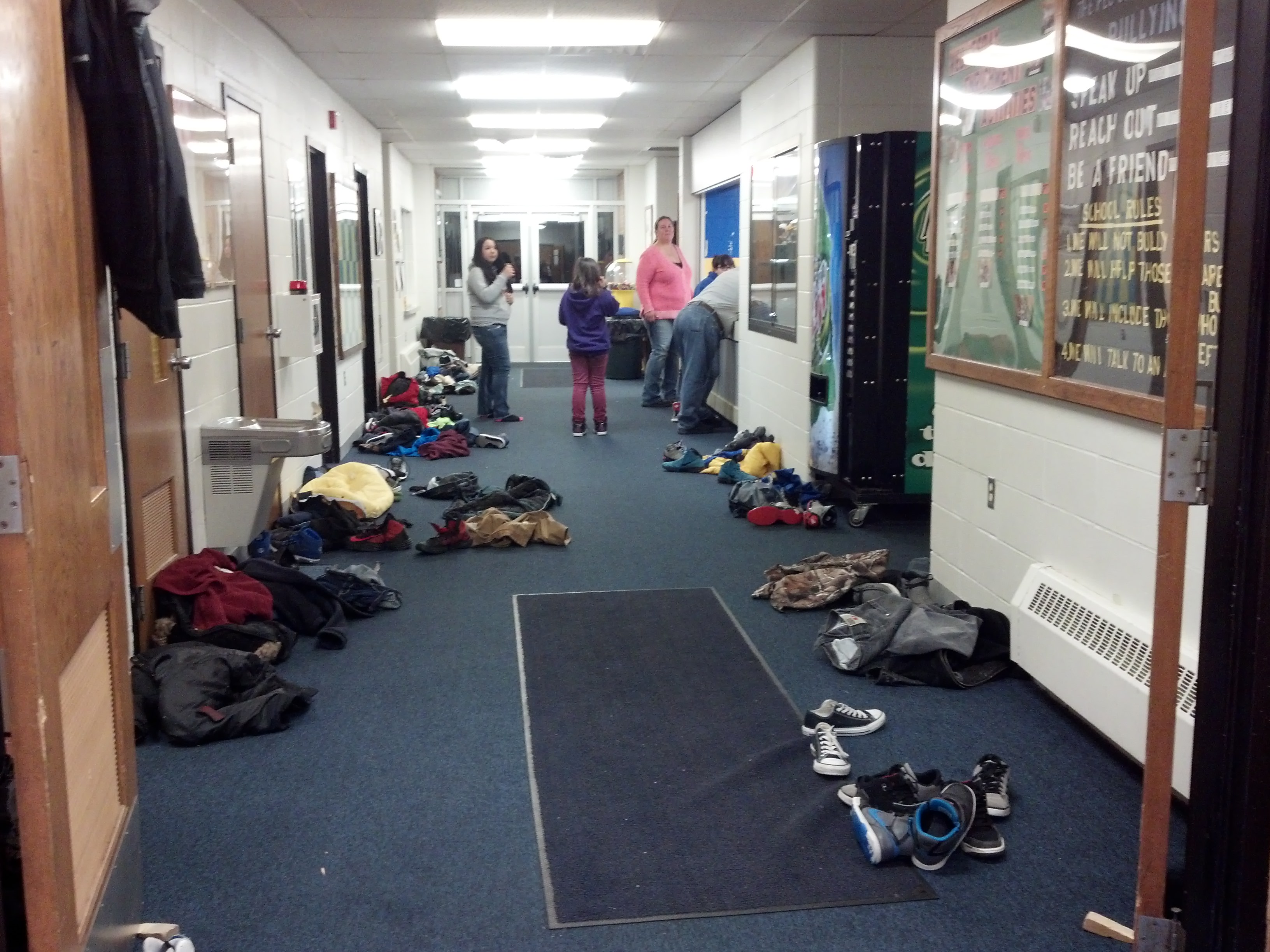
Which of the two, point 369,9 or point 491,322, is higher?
point 369,9

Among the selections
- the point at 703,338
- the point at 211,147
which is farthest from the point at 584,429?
the point at 211,147

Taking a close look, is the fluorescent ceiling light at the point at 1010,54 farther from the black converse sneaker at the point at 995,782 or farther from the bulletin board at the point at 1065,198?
the black converse sneaker at the point at 995,782

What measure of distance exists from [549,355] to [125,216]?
12.9 metres

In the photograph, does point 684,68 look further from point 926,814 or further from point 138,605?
point 926,814

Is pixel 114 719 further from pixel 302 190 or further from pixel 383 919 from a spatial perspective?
pixel 302 190

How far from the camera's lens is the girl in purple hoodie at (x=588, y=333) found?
29.0 ft

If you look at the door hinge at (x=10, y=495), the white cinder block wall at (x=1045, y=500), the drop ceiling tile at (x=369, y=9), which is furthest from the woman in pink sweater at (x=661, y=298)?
the door hinge at (x=10, y=495)

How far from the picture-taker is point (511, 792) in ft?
10.2

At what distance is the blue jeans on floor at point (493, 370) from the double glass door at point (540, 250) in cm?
511

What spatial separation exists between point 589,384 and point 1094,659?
6.36 metres

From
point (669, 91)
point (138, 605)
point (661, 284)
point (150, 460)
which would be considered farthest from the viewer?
point (661, 284)

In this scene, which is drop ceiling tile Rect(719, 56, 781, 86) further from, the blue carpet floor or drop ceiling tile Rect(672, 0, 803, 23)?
the blue carpet floor

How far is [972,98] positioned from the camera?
4.23 m

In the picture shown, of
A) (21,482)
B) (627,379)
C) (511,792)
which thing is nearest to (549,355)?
(627,379)
